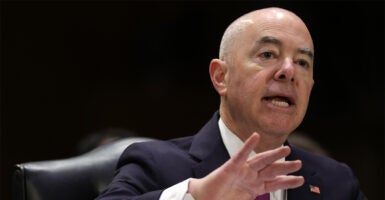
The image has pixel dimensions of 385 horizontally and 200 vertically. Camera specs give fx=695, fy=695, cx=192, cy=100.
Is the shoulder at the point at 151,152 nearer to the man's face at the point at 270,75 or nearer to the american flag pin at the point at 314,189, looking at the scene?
the man's face at the point at 270,75

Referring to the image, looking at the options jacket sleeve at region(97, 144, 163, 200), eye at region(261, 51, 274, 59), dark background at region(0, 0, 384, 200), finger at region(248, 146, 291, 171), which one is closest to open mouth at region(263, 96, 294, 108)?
eye at region(261, 51, 274, 59)

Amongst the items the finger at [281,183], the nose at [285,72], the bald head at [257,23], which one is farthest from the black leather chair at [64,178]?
the finger at [281,183]

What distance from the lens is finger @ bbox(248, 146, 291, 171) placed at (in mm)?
1914

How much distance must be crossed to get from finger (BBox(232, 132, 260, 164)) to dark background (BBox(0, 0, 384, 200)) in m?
3.30

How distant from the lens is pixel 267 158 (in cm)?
192

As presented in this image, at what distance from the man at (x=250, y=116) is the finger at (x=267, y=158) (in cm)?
41

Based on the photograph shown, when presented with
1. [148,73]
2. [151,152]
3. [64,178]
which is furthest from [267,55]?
[148,73]

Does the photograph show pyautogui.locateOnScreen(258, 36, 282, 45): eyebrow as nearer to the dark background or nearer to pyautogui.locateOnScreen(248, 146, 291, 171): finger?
pyautogui.locateOnScreen(248, 146, 291, 171): finger

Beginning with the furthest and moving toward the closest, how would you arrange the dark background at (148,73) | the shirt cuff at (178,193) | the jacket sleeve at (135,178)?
1. the dark background at (148,73)
2. the jacket sleeve at (135,178)
3. the shirt cuff at (178,193)

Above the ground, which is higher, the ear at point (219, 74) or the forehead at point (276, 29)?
the forehead at point (276, 29)

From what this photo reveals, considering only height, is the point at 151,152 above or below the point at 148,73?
above

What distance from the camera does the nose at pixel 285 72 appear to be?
97.7 inches

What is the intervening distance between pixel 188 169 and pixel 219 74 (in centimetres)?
42

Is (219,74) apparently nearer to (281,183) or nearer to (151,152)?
(151,152)
